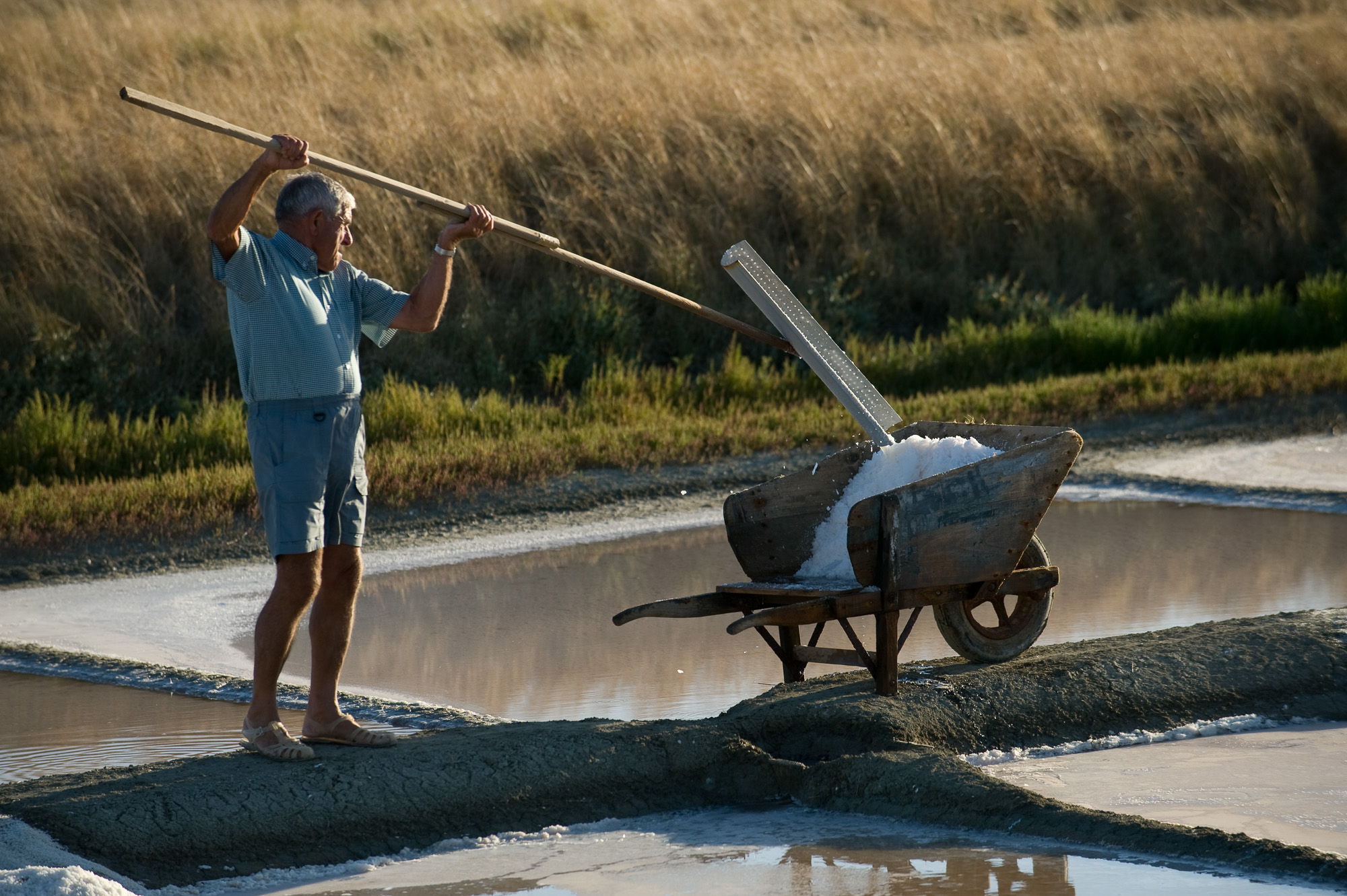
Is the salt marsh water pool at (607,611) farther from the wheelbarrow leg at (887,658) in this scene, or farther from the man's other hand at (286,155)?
the man's other hand at (286,155)

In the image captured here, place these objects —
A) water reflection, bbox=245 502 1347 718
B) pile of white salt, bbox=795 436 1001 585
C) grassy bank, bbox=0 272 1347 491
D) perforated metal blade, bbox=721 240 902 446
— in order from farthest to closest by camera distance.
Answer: grassy bank, bbox=0 272 1347 491, water reflection, bbox=245 502 1347 718, perforated metal blade, bbox=721 240 902 446, pile of white salt, bbox=795 436 1001 585

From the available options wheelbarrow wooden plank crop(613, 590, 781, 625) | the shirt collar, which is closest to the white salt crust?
wheelbarrow wooden plank crop(613, 590, 781, 625)

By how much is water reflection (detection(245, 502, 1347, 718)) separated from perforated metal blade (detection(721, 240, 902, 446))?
104 centimetres

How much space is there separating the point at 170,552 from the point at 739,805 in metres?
4.47

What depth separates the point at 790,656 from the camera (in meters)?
5.18

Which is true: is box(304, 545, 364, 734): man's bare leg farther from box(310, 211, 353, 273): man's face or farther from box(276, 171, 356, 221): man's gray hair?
box(276, 171, 356, 221): man's gray hair

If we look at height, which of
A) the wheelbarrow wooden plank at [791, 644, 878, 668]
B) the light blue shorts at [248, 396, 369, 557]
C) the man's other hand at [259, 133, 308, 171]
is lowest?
the wheelbarrow wooden plank at [791, 644, 878, 668]

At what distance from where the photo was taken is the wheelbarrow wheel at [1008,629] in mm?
5199

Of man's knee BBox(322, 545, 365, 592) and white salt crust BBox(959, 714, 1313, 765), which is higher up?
man's knee BBox(322, 545, 365, 592)

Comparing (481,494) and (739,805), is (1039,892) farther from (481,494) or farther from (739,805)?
(481,494)

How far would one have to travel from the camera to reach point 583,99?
1570 centimetres

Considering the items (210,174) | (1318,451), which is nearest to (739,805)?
(1318,451)

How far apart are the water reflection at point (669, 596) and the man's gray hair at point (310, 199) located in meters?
1.94

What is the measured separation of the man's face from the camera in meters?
4.30
